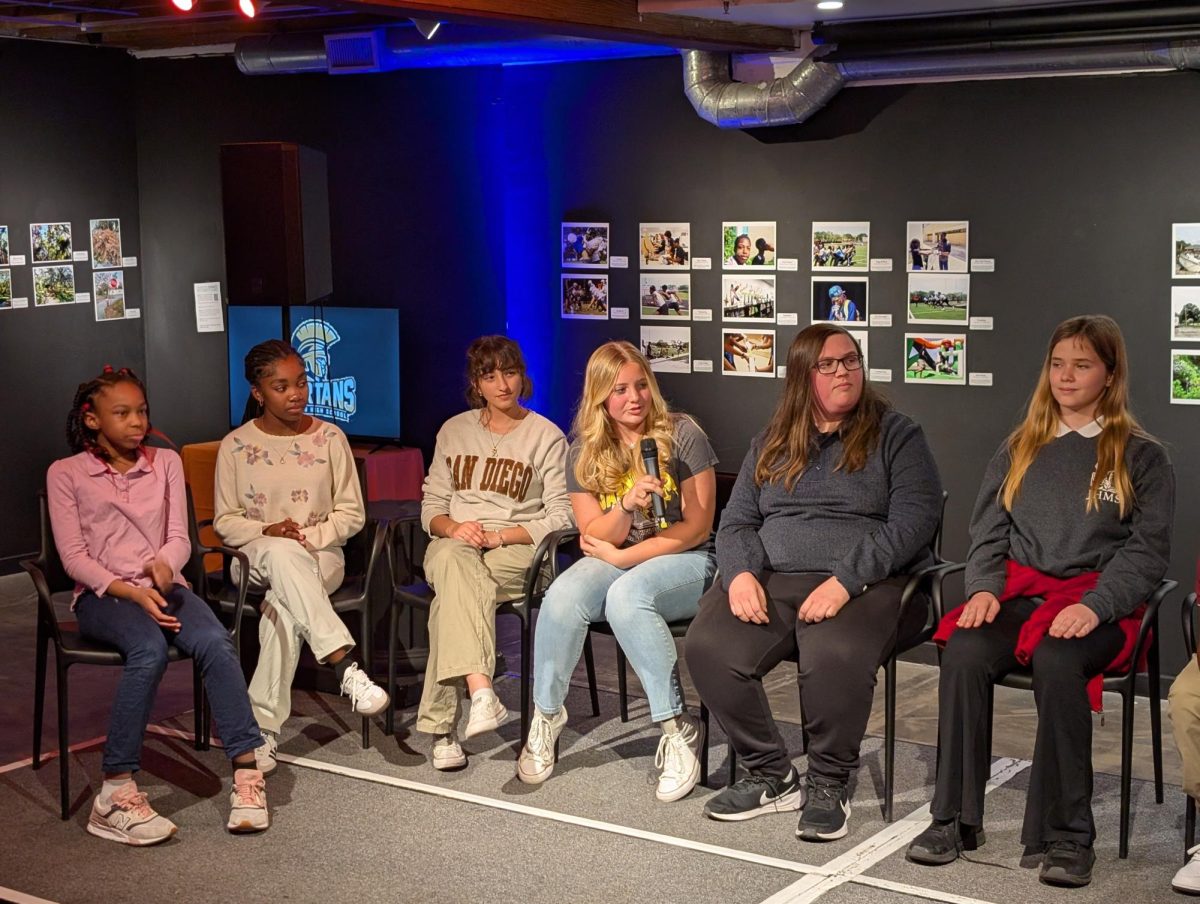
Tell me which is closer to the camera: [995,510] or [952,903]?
[952,903]

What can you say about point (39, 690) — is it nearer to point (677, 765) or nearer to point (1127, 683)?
point (677, 765)

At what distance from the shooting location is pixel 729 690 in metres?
4.09

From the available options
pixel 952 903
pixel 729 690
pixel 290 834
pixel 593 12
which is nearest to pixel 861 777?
pixel 729 690

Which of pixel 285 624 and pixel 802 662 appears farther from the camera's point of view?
pixel 285 624

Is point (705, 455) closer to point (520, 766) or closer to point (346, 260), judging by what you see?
point (520, 766)

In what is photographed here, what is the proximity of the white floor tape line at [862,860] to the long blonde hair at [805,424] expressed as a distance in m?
0.95

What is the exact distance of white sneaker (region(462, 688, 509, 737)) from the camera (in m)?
4.44

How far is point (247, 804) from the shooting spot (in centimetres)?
412

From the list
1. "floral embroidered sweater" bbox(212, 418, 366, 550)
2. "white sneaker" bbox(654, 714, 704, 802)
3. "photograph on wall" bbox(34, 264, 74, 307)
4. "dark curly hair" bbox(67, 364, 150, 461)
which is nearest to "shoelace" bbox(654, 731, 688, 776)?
"white sneaker" bbox(654, 714, 704, 802)

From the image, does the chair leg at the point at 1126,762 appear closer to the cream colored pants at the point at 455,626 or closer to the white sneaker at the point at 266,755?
the cream colored pants at the point at 455,626

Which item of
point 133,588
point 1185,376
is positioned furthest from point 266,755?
point 1185,376

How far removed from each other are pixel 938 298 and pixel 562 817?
2.72m

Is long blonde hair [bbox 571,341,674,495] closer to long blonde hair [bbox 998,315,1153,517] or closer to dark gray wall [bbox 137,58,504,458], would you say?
long blonde hair [bbox 998,315,1153,517]

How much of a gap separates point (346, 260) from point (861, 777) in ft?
13.1
